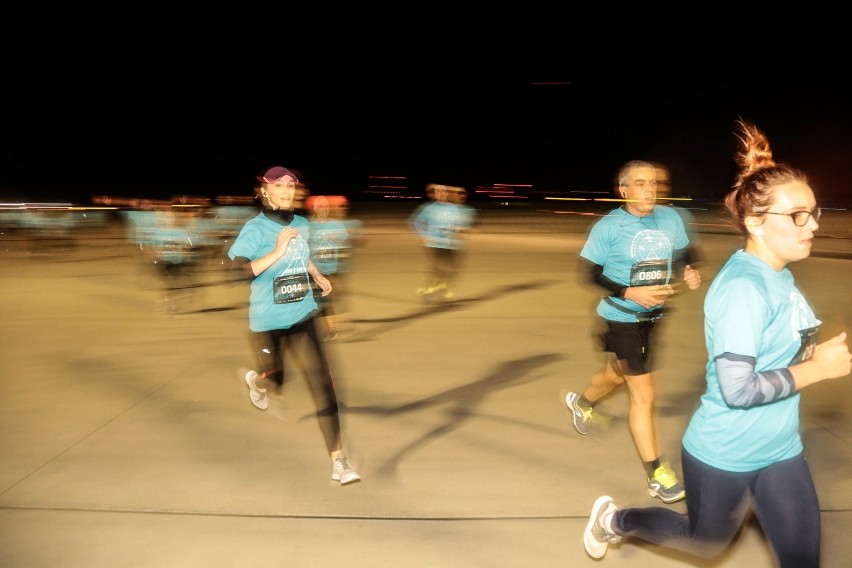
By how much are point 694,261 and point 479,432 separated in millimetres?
1839

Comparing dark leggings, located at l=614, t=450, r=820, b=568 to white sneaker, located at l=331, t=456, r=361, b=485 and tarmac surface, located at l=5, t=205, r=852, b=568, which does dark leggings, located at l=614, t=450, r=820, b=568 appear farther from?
white sneaker, located at l=331, t=456, r=361, b=485

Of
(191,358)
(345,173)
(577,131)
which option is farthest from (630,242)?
(345,173)

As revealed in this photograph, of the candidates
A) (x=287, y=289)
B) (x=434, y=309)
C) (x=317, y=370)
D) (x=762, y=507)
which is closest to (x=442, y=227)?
(x=434, y=309)

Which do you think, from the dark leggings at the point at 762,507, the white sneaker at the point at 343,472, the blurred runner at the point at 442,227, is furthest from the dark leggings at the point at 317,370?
the blurred runner at the point at 442,227

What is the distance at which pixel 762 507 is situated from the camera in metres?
2.38

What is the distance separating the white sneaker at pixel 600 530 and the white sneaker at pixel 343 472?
4.65ft

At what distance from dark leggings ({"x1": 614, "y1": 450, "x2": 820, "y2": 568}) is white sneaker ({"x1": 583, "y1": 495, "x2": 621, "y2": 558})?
53cm

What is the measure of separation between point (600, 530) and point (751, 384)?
4.10 feet

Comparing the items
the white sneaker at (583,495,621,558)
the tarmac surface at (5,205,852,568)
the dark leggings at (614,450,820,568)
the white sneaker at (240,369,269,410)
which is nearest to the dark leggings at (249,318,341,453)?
the tarmac surface at (5,205,852,568)

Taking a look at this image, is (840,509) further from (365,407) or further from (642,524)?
(365,407)

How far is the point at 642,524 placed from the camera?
280cm

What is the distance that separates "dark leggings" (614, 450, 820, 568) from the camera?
2.33m

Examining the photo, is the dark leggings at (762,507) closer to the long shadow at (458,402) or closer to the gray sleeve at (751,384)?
the gray sleeve at (751,384)

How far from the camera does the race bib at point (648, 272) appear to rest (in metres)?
4.12
